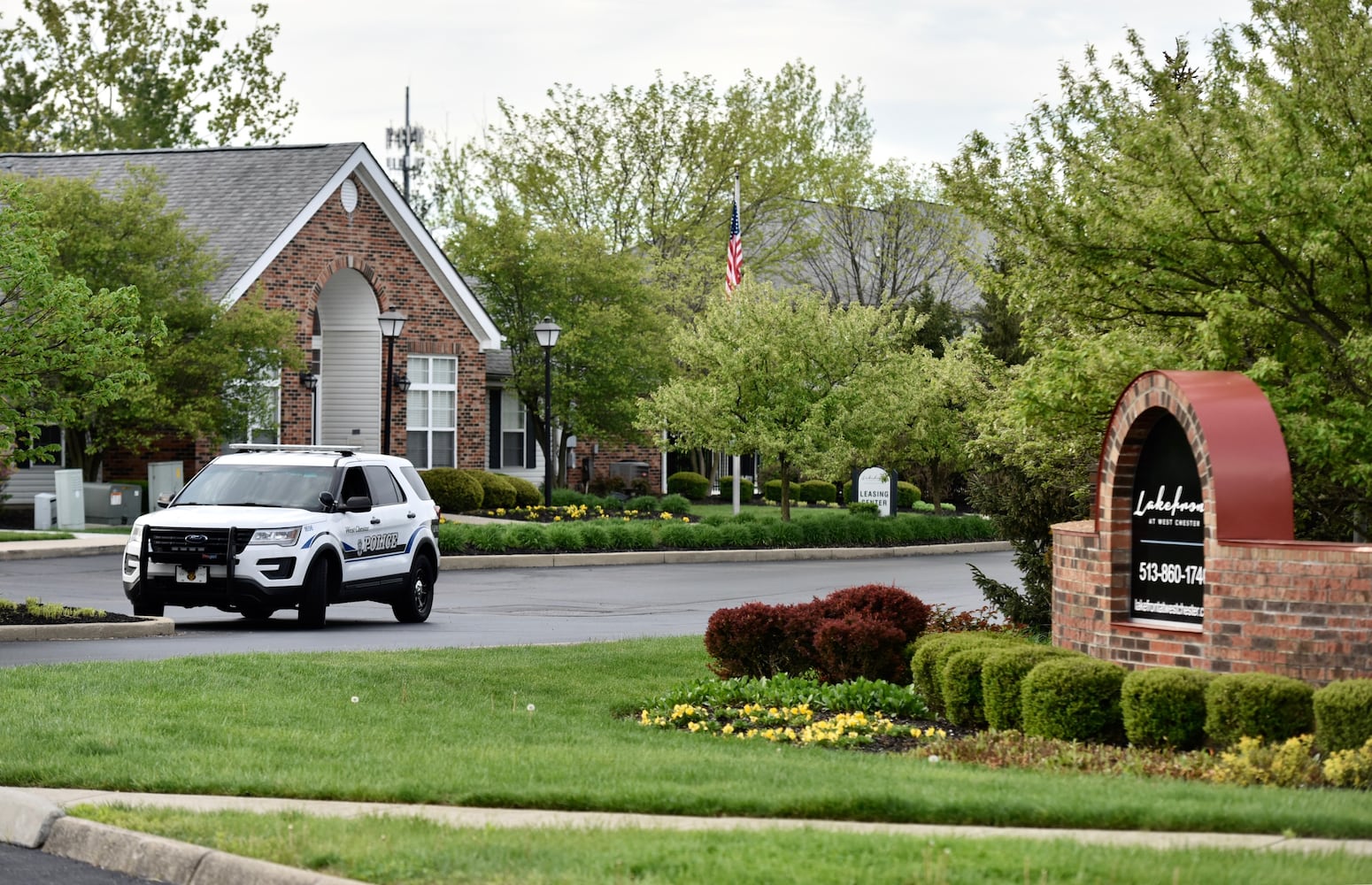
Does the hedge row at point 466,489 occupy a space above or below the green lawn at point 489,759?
above

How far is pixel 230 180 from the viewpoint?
40.6 meters

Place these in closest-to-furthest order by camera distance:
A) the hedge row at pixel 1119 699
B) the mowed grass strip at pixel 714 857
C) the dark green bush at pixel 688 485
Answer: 1. the mowed grass strip at pixel 714 857
2. the hedge row at pixel 1119 699
3. the dark green bush at pixel 688 485

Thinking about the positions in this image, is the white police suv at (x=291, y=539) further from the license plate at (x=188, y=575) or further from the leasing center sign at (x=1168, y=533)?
the leasing center sign at (x=1168, y=533)

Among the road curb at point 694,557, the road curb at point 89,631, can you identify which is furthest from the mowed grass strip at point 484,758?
the road curb at point 694,557

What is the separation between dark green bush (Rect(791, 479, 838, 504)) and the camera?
5344 centimetres

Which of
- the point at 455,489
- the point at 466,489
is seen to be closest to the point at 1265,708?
the point at 466,489

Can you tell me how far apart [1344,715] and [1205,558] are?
168cm

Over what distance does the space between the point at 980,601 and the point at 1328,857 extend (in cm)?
1649

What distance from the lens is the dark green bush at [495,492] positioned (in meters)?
38.9

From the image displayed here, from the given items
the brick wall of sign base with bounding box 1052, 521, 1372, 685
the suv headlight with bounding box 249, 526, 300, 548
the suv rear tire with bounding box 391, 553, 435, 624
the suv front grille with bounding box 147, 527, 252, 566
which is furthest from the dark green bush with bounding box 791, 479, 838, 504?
the brick wall of sign base with bounding box 1052, 521, 1372, 685

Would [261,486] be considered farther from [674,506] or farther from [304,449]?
[674,506]

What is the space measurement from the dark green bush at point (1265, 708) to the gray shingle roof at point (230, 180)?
29.3 meters

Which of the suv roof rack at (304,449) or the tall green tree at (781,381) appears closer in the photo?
the suv roof rack at (304,449)

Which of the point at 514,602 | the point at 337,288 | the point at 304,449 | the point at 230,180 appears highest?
the point at 230,180
